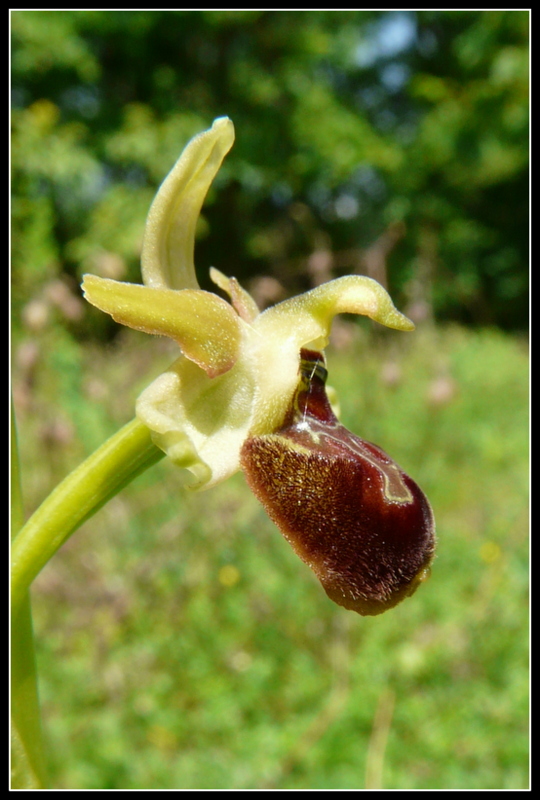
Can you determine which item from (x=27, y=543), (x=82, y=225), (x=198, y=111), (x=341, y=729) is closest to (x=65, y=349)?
(x=341, y=729)

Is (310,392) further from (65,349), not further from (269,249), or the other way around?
(269,249)

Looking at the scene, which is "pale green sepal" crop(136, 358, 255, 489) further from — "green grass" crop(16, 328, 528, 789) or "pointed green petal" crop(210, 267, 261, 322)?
"green grass" crop(16, 328, 528, 789)

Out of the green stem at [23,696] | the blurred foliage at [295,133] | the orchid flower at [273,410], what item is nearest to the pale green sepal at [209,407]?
the orchid flower at [273,410]

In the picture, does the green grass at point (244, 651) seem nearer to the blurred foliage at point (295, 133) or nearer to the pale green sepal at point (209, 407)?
the pale green sepal at point (209, 407)

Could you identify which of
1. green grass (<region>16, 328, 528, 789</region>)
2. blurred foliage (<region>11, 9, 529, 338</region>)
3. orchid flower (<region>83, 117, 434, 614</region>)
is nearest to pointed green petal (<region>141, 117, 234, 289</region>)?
orchid flower (<region>83, 117, 434, 614</region>)

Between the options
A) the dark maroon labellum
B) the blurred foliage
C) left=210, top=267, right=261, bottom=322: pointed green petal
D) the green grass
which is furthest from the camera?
the blurred foliage

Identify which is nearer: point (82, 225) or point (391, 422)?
point (391, 422)
